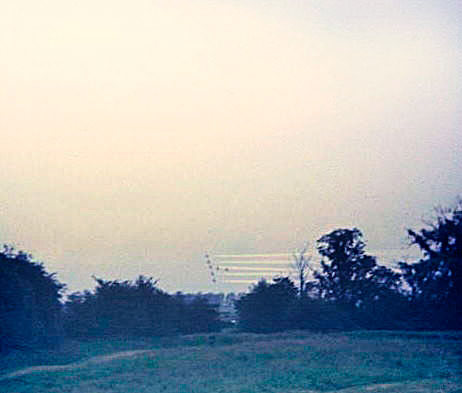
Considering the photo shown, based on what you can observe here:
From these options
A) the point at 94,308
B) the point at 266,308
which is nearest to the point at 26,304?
the point at 94,308

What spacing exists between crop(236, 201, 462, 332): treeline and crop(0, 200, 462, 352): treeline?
49 millimetres

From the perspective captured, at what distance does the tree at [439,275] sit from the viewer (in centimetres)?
3938

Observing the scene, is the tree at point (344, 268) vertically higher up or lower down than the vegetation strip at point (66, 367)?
higher up

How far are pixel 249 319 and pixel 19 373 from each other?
55.9 feet

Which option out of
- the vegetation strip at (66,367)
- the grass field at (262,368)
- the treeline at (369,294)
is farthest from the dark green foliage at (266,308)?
the vegetation strip at (66,367)

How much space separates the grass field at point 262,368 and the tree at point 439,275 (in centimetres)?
727

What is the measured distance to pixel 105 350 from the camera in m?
32.1

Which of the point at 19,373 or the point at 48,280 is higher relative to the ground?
the point at 48,280

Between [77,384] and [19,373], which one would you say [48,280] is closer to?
[19,373]

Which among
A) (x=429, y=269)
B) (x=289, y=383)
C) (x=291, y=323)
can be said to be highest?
(x=429, y=269)

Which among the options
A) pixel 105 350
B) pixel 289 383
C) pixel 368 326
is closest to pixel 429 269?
pixel 368 326

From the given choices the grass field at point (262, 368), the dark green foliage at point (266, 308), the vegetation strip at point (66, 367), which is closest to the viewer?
the grass field at point (262, 368)

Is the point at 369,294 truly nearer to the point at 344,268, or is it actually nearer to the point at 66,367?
the point at 344,268

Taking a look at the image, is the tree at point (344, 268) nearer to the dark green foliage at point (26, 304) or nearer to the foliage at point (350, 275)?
the foliage at point (350, 275)
